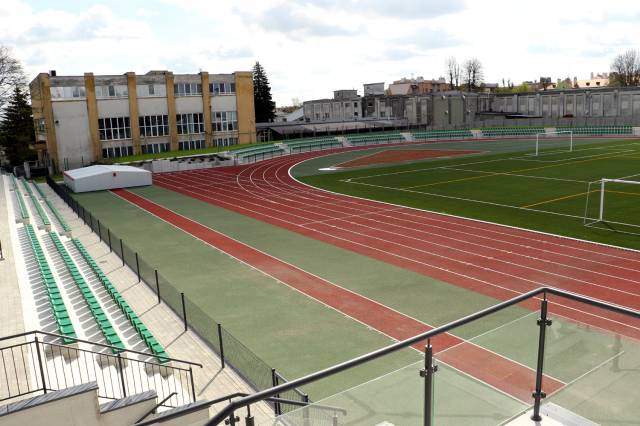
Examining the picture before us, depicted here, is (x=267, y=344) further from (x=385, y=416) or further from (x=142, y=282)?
(x=385, y=416)

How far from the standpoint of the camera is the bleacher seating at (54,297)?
509 inches

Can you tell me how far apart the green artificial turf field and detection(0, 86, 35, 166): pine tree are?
44561 millimetres

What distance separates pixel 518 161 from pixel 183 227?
35.9 metres

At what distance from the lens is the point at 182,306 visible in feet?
50.4

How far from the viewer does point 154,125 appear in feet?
215

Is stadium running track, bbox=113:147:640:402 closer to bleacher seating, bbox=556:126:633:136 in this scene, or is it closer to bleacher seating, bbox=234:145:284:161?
bleacher seating, bbox=234:145:284:161

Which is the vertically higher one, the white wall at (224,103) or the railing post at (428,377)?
the white wall at (224,103)

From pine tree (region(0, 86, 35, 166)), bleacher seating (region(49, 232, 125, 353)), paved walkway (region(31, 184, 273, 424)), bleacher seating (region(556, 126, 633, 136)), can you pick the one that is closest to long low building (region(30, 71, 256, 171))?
pine tree (region(0, 86, 35, 166))

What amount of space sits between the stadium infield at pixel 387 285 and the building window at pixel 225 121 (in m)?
38.1

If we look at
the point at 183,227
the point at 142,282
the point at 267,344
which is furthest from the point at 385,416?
the point at 183,227

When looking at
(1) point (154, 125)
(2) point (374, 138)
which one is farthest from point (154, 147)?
(2) point (374, 138)

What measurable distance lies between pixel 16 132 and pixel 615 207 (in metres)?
77.5

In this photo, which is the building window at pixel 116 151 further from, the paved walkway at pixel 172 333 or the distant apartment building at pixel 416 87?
the distant apartment building at pixel 416 87

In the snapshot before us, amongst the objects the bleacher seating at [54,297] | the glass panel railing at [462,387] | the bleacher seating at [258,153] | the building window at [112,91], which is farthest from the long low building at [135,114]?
the glass panel railing at [462,387]
